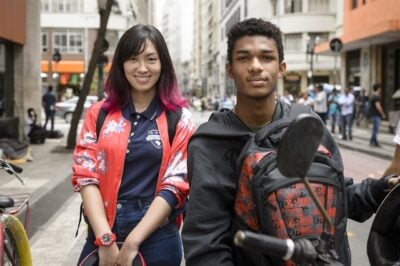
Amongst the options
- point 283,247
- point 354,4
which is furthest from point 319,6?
point 283,247

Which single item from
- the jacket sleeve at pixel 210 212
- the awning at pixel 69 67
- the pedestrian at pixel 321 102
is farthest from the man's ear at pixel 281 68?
the awning at pixel 69 67

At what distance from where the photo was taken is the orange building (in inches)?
932

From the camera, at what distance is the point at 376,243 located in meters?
2.11

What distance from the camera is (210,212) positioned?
74.3 inches

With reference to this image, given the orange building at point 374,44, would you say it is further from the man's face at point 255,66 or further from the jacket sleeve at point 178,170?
the man's face at point 255,66

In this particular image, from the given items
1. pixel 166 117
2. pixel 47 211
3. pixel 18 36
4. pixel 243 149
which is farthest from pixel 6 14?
pixel 243 149

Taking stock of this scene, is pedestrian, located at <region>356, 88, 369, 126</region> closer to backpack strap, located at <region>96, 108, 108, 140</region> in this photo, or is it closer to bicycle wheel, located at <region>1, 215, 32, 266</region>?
bicycle wheel, located at <region>1, 215, 32, 266</region>

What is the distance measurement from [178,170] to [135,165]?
19cm

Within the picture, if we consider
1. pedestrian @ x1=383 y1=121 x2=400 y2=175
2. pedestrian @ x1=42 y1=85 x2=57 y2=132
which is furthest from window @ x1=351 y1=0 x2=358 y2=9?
pedestrian @ x1=383 y1=121 x2=400 y2=175

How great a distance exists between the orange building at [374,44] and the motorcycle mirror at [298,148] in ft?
69.6

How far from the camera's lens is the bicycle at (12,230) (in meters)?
3.40

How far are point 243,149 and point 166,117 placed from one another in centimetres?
93

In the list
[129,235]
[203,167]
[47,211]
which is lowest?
[47,211]

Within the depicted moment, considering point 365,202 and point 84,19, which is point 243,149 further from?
point 84,19
